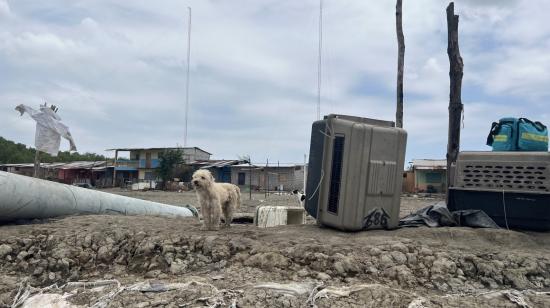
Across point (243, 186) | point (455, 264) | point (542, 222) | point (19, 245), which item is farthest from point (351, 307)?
point (243, 186)

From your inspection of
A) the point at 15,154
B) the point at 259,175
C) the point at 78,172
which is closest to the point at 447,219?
the point at 259,175

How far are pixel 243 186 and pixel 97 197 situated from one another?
30.7 meters

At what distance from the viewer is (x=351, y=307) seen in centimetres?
354

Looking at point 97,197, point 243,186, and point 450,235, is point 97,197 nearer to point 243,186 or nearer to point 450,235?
point 450,235

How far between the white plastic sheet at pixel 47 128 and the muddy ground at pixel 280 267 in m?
4.11

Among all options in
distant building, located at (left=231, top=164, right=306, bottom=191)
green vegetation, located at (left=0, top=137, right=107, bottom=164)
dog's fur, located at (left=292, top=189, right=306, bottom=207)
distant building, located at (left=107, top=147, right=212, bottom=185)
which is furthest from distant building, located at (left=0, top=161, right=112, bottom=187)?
dog's fur, located at (left=292, top=189, right=306, bottom=207)

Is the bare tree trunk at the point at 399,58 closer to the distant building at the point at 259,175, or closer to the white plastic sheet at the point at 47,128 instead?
the white plastic sheet at the point at 47,128

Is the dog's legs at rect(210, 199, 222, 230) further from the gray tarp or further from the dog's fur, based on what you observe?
the gray tarp

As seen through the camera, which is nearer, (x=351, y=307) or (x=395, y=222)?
Answer: (x=351, y=307)

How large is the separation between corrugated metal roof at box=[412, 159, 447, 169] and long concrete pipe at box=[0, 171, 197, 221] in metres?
28.5

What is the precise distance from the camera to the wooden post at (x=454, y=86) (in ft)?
23.5

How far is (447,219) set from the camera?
17.4 feet

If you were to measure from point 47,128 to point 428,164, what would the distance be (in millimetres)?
31276

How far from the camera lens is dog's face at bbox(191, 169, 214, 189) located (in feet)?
20.0
